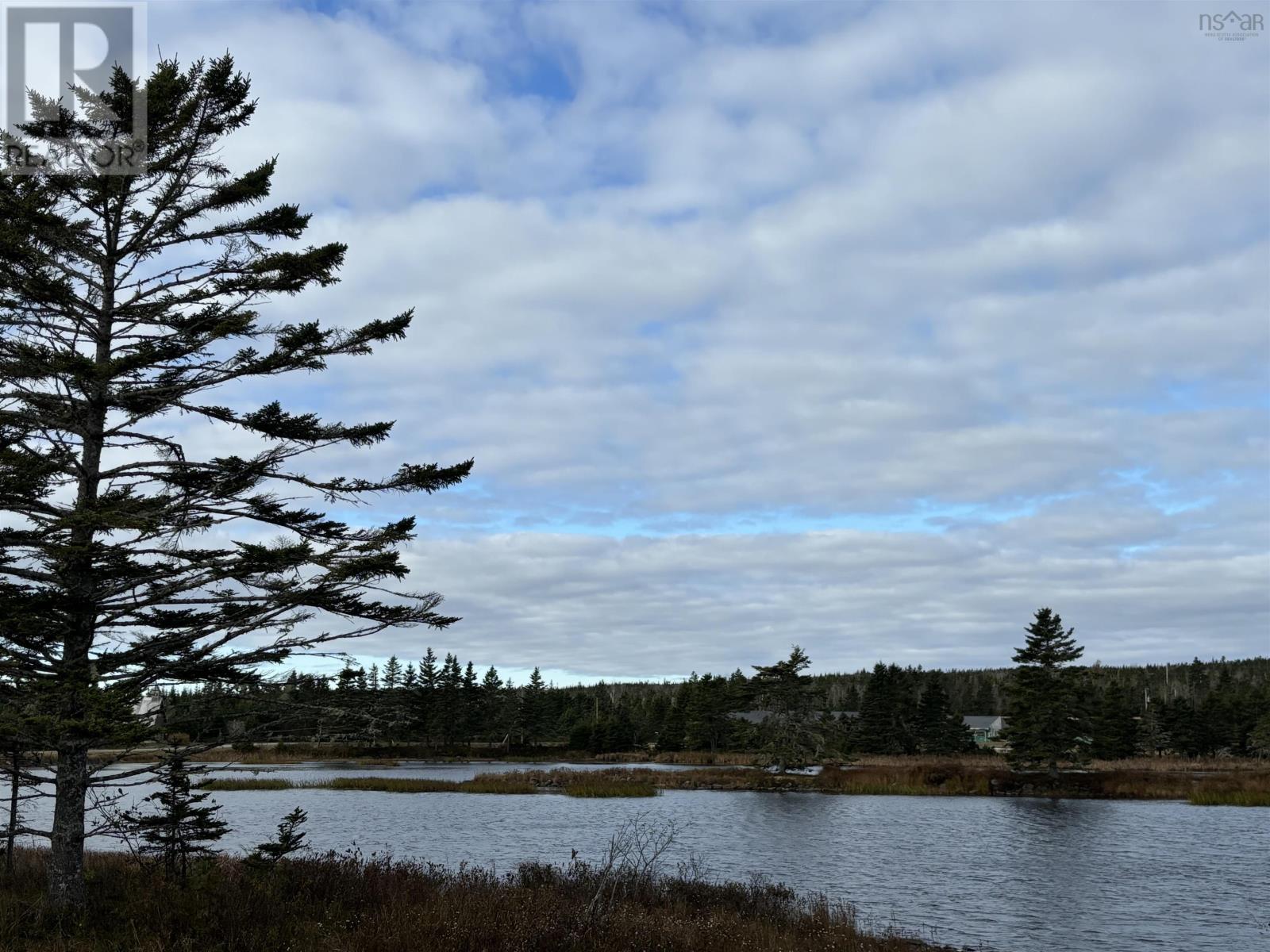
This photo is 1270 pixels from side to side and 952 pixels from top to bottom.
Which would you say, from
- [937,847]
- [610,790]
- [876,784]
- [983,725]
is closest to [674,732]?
[876,784]

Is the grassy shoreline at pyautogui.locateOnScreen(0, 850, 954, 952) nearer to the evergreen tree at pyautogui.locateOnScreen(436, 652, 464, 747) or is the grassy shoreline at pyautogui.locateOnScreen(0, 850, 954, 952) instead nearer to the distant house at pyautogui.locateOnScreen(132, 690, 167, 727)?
the distant house at pyautogui.locateOnScreen(132, 690, 167, 727)

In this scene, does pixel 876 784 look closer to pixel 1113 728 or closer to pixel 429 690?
pixel 1113 728

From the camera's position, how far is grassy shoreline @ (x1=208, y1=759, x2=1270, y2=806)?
5806 cm

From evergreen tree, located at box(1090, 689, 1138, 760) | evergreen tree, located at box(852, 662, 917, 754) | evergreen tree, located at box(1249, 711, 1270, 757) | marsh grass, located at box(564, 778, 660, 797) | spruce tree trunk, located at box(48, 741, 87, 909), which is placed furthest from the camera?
evergreen tree, located at box(852, 662, 917, 754)

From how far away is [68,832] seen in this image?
1355cm

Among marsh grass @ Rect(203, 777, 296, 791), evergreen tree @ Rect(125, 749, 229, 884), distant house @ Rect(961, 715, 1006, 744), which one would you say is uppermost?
evergreen tree @ Rect(125, 749, 229, 884)

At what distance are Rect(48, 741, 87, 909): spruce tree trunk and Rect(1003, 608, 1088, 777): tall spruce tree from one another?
6153 centimetres

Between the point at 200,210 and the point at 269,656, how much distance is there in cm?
785

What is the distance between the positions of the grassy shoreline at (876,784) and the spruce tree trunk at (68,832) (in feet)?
152

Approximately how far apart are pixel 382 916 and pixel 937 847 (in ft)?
91.3

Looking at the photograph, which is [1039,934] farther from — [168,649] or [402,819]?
[402,819]

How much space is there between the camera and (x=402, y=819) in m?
43.1

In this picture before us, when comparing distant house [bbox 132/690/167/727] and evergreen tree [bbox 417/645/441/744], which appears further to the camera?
evergreen tree [bbox 417/645/441/744]

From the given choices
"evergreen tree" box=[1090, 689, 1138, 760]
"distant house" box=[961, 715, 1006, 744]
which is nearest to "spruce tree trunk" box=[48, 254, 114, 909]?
"evergreen tree" box=[1090, 689, 1138, 760]
